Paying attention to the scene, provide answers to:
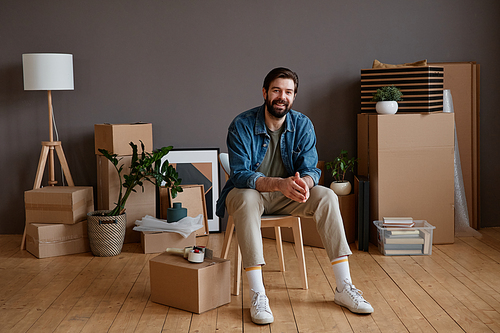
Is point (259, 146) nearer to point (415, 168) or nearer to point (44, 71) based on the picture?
point (415, 168)

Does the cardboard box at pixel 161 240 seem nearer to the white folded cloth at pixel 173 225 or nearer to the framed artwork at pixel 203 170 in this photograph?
the white folded cloth at pixel 173 225

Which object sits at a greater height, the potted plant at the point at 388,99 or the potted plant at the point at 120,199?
the potted plant at the point at 388,99

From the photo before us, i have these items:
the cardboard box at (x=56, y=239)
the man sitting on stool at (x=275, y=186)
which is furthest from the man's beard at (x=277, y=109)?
the cardboard box at (x=56, y=239)

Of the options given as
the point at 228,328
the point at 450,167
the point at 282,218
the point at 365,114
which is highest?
the point at 365,114

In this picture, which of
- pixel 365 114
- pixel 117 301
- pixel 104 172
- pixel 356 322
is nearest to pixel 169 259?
pixel 117 301

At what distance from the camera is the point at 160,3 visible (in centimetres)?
363

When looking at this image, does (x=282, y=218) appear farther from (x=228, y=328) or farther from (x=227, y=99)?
(x=227, y=99)

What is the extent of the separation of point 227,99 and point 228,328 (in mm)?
2115

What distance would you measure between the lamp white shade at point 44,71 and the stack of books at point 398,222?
94.4 inches

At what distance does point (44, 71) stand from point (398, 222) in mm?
2599

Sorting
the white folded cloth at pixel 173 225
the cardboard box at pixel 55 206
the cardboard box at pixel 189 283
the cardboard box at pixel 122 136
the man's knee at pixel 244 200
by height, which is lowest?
the cardboard box at pixel 189 283

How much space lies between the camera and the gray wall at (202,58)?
3625 millimetres

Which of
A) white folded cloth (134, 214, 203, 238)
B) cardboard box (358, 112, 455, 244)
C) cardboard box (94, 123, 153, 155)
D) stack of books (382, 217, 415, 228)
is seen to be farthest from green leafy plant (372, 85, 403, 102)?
cardboard box (94, 123, 153, 155)

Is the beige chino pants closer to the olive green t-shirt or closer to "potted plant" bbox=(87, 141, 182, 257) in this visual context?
the olive green t-shirt
